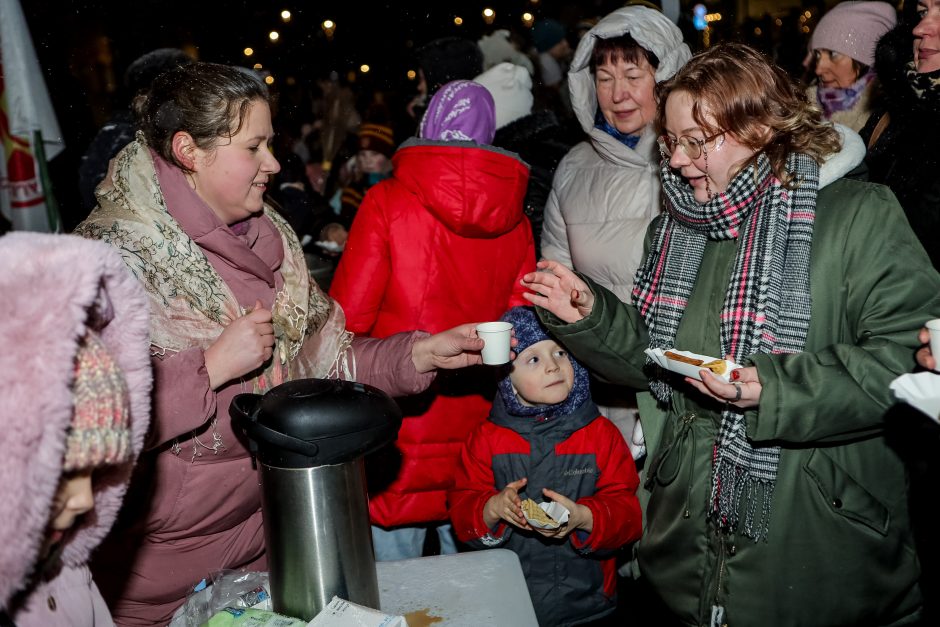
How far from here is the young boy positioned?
2746 mm

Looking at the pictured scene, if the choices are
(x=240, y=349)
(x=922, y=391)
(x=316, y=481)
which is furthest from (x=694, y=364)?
(x=240, y=349)

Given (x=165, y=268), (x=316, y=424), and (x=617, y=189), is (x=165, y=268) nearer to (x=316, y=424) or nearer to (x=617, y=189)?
(x=316, y=424)

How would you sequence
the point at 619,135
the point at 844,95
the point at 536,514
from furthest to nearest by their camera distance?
the point at 844,95 < the point at 619,135 < the point at 536,514

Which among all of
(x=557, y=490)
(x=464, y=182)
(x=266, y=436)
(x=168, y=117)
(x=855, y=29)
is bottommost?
(x=557, y=490)

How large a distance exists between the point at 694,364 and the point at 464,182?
1.41 meters

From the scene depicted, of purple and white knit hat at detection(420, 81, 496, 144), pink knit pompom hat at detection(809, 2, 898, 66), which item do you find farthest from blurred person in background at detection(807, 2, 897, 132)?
purple and white knit hat at detection(420, 81, 496, 144)

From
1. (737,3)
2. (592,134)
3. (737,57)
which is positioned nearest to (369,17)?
(737,3)

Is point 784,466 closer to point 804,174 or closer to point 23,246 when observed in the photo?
point 804,174

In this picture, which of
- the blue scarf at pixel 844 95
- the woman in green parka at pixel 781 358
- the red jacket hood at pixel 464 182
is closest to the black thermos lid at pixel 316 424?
the woman in green parka at pixel 781 358

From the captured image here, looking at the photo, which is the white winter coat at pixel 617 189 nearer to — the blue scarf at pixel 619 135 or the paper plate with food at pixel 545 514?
the blue scarf at pixel 619 135

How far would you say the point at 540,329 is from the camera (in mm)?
2893

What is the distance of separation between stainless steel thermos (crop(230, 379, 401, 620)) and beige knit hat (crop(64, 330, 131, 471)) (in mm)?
380

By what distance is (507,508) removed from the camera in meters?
2.65

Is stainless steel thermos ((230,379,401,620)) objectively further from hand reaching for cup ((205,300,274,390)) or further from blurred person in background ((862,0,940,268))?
blurred person in background ((862,0,940,268))
